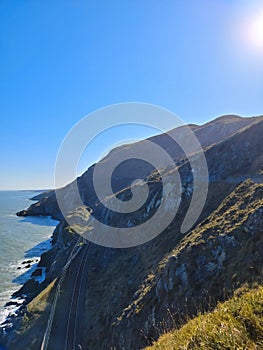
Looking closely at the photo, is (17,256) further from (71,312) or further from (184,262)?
(184,262)

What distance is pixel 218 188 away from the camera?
119ft

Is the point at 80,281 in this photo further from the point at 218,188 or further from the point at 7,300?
the point at 218,188

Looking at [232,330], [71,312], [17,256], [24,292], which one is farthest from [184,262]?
[17,256]

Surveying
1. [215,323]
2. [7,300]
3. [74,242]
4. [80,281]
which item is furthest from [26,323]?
[215,323]

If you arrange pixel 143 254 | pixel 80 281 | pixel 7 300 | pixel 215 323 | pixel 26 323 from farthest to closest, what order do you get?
pixel 7 300 → pixel 80 281 → pixel 143 254 → pixel 26 323 → pixel 215 323

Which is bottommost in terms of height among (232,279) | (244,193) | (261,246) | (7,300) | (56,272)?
(7,300)

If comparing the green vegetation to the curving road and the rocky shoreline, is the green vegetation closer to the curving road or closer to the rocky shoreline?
the curving road

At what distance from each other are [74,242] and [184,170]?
32.2 m

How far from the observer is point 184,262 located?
75.2 ft

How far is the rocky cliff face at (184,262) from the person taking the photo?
62.1ft

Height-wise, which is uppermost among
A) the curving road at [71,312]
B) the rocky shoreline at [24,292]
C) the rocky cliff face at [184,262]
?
the rocky cliff face at [184,262]

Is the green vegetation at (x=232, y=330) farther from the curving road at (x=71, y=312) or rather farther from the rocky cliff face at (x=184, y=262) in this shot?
the curving road at (x=71, y=312)

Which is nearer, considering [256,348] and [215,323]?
[256,348]

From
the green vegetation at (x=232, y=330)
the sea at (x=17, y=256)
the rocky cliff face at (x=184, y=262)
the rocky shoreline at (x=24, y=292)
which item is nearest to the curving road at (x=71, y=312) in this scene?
the rocky cliff face at (x=184, y=262)
